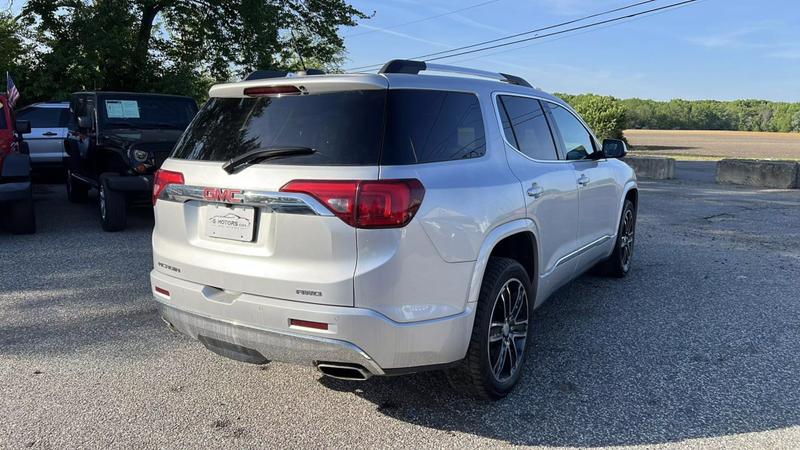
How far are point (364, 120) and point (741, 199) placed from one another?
12.3 m

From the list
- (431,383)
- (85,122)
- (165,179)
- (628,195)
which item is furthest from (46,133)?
(431,383)

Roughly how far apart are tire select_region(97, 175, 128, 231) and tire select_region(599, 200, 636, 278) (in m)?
6.11

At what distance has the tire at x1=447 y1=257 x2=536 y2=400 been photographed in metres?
3.25

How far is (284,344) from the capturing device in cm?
295

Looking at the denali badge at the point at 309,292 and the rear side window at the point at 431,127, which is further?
the rear side window at the point at 431,127

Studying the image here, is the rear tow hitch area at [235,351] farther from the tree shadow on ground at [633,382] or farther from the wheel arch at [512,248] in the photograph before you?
the wheel arch at [512,248]

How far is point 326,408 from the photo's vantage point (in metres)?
3.44

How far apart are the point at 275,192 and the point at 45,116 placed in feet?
43.7

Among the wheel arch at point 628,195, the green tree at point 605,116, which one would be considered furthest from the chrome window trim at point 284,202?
the green tree at point 605,116

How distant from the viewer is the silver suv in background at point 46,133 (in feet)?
44.7

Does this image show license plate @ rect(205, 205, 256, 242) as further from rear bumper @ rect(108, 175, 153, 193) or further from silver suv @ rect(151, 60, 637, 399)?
rear bumper @ rect(108, 175, 153, 193)

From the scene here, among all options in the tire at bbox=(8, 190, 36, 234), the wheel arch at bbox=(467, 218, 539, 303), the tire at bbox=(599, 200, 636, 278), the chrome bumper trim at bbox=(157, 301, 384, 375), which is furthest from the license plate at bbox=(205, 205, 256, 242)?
the tire at bbox=(8, 190, 36, 234)

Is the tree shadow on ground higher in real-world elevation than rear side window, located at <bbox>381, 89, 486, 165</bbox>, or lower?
lower

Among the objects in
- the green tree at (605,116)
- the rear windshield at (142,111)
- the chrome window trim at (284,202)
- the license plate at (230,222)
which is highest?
the green tree at (605,116)
